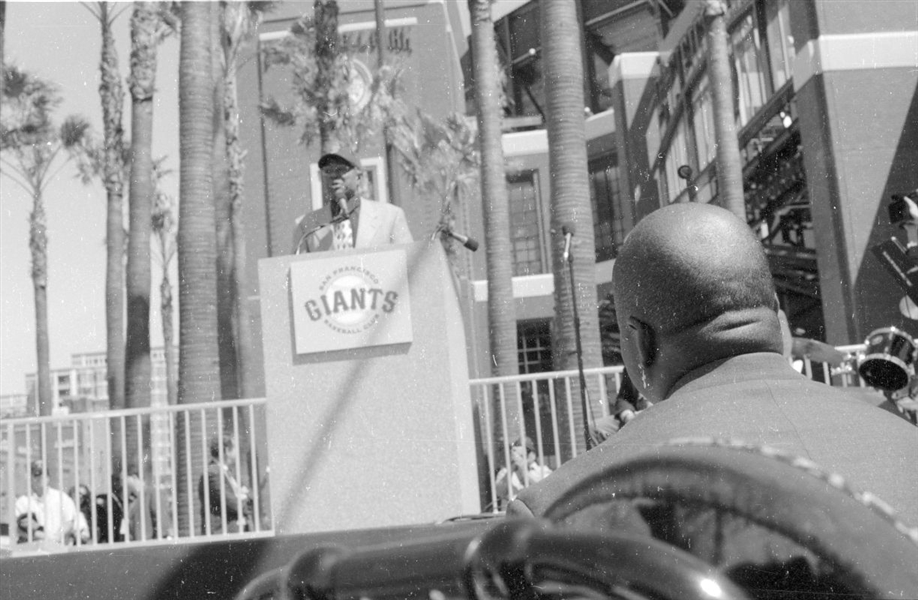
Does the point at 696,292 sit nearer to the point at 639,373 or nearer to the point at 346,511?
the point at 639,373

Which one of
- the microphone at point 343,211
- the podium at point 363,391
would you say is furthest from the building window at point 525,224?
the podium at point 363,391

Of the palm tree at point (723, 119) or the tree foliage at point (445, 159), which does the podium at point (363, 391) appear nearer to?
the palm tree at point (723, 119)

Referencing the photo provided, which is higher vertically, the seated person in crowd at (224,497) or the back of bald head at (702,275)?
the back of bald head at (702,275)

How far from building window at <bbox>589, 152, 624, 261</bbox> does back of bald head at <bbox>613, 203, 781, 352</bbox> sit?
118ft

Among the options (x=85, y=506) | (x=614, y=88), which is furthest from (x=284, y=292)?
(x=614, y=88)

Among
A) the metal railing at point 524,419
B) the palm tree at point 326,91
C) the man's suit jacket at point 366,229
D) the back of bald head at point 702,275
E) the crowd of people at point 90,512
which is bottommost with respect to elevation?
the crowd of people at point 90,512

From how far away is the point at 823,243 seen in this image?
18.1m

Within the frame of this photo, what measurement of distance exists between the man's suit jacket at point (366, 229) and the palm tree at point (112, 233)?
1940 cm

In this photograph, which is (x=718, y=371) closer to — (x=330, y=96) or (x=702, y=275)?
(x=702, y=275)

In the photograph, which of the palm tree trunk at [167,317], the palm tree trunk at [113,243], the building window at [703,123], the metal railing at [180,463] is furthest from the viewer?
the palm tree trunk at [167,317]

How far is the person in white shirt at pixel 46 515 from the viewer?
591 centimetres

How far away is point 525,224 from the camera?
3956 centimetres

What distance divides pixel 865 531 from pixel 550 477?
68cm

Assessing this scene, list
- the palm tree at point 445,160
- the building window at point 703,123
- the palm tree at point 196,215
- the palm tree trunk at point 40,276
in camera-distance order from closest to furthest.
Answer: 1. the palm tree at point 196,215
2. the building window at point 703,123
3. the palm tree at point 445,160
4. the palm tree trunk at point 40,276
